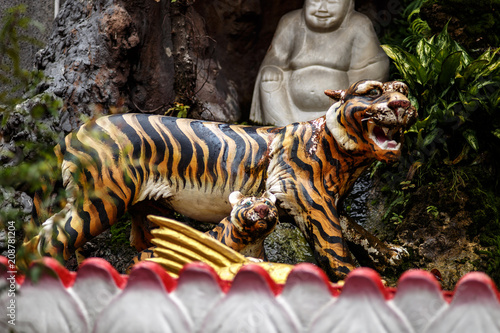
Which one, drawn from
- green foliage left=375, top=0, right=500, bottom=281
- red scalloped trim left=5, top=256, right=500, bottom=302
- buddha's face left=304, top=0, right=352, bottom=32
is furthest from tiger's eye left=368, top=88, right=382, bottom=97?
buddha's face left=304, top=0, right=352, bottom=32

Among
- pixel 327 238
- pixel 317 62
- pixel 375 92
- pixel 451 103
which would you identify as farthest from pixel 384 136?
pixel 317 62

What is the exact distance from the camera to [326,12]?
5.26 metres

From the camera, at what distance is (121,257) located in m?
4.54

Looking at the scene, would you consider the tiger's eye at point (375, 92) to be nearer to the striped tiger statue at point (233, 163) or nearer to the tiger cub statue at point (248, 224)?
the striped tiger statue at point (233, 163)

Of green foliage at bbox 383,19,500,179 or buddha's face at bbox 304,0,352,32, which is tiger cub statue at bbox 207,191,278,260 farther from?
buddha's face at bbox 304,0,352,32

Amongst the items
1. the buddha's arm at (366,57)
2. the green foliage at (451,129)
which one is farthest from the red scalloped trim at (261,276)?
the buddha's arm at (366,57)

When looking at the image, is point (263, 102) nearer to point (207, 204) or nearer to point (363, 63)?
point (363, 63)

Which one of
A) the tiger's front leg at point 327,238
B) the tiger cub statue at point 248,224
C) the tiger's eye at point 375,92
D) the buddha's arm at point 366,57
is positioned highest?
the tiger's eye at point 375,92

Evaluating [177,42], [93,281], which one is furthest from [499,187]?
[93,281]

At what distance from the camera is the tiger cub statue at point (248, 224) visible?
326 cm

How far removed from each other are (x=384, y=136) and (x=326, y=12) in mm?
2070

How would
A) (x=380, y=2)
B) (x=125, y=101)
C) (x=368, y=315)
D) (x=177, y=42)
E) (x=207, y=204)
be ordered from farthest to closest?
(x=380, y=2) < (x=177, y=42) < (x=125, y=101) < (x=207, y=204) < (x=368, y=315)

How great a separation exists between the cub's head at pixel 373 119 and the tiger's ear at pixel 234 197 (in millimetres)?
613

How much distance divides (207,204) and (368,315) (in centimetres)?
176
